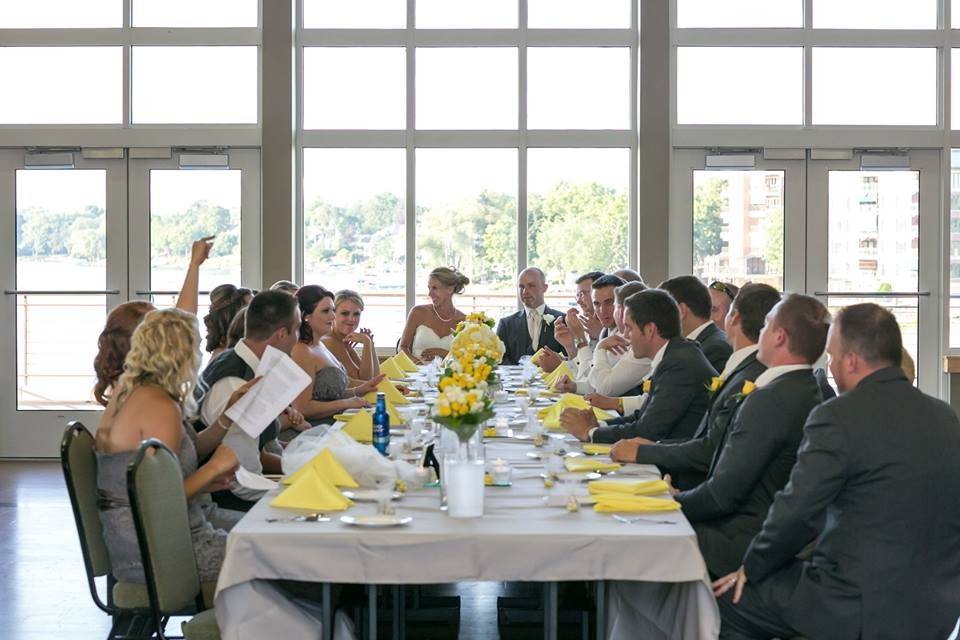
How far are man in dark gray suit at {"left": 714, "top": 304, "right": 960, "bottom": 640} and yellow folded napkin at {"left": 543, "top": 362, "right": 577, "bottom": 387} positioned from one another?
4.05 metres

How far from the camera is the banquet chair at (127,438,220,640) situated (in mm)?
3404

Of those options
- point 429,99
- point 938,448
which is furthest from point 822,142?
point 938,448

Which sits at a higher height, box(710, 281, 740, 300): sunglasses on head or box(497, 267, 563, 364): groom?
box(710, 281, 740, 300): sunglasses on head

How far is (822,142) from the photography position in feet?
32.5

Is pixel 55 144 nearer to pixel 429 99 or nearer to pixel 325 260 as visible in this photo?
pixel 325 260

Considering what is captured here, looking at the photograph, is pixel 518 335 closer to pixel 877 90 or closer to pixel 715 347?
pixel 877 90

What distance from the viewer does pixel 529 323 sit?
30.9 ft

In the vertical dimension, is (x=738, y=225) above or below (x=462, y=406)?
above

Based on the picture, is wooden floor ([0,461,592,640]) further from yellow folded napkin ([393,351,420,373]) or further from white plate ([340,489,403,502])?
yellow folded napkin ([393,351,420,373])

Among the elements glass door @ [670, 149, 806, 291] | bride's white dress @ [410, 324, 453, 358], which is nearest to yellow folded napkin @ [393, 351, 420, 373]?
bride's white dress @ [410, 324, 453, 358]

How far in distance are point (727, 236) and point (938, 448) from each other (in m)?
7.04

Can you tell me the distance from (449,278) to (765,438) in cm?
566

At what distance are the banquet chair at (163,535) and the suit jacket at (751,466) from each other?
1.57 m

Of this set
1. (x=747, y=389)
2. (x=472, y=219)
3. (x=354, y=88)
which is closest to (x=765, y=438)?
(x=747, y=389)
